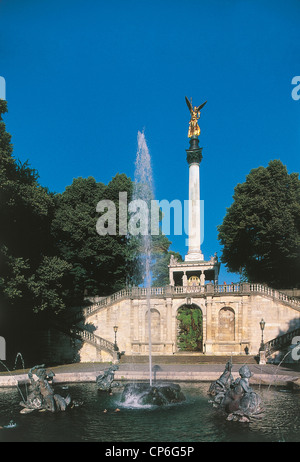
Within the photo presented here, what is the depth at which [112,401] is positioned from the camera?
1520cm

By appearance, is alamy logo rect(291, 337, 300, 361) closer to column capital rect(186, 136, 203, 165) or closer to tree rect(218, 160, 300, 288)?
tree rect(218, 160, 300, 288)

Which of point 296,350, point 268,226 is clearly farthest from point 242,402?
point 268,226

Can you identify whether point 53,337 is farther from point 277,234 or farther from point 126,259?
point 277,234

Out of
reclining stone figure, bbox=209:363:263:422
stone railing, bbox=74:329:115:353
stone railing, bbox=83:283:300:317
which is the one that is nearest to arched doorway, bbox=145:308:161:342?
stone railing, bbox=83:283:300:317

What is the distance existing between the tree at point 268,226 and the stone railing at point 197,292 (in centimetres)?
623

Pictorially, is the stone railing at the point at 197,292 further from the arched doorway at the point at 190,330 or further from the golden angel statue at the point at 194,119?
the golden angel statue at the point at 194,119

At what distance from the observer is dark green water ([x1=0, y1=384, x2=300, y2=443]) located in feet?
34.4

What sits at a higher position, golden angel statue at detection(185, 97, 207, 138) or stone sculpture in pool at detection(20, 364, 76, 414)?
golden angel statue at detection(185, 97, 207, 138)

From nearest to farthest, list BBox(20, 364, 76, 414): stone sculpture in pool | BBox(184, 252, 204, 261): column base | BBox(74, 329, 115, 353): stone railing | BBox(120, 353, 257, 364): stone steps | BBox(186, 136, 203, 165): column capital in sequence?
BBox(20, 364, 76, 414): stone sculpture in pool → BBox(120, 353, 257, 364): stone steps → BBox(74, 329, 115, 353): stone railing → BBox(184, 252, 204, 261): column base → BBox(186, 136, 203, 165): column capital

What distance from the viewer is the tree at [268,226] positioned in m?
38.5

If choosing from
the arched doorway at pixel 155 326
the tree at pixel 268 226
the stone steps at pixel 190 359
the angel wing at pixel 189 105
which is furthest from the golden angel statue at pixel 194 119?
the stone steps at pixel 190 359

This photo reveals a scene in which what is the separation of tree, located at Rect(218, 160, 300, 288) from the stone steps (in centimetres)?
1218
